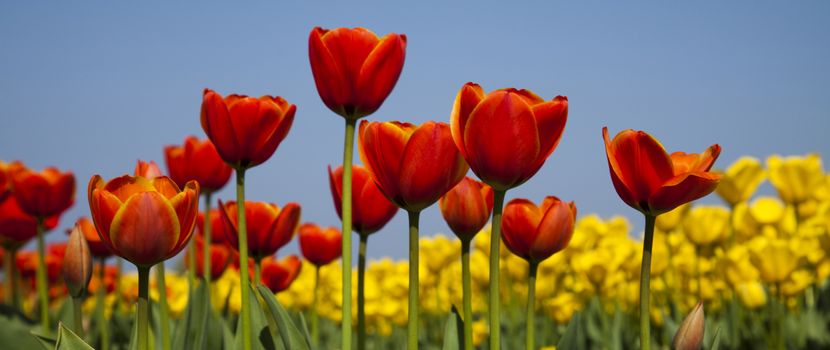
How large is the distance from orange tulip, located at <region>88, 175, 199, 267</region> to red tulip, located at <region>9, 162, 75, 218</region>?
159cm

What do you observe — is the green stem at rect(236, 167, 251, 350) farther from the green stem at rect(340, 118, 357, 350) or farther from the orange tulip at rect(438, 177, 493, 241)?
the orange tulip at rect(438, 177, 493, 241)

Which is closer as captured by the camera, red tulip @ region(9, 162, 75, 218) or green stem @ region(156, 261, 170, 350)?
green stem @ region(156, 261, 170, 350)

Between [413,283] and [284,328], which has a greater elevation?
[413,283]

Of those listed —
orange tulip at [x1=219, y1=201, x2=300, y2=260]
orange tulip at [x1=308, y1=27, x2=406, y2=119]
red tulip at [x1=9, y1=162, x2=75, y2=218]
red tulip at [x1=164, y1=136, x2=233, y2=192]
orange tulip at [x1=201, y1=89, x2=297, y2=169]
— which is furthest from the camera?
red tulip at [x1=9, y1=162, x2=75, y2=218]

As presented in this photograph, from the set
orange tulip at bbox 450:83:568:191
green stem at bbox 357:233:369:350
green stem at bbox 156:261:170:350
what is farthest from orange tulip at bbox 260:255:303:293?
orange tulip at bbox 450:83:568:191

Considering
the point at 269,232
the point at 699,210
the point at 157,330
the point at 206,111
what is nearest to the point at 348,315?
the point at 206,111

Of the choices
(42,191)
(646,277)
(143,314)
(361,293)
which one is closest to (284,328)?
(361,293)

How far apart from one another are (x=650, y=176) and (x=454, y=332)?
25.1 inches

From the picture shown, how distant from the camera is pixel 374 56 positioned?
1620 millimetres

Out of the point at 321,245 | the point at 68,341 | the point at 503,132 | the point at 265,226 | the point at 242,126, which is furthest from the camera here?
the point at 321,245

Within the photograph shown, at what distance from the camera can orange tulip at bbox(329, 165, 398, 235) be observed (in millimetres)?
2010

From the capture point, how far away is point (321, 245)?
2752mm

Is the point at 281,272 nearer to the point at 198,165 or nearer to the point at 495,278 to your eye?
the point at 198,165

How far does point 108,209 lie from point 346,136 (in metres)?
0.45
